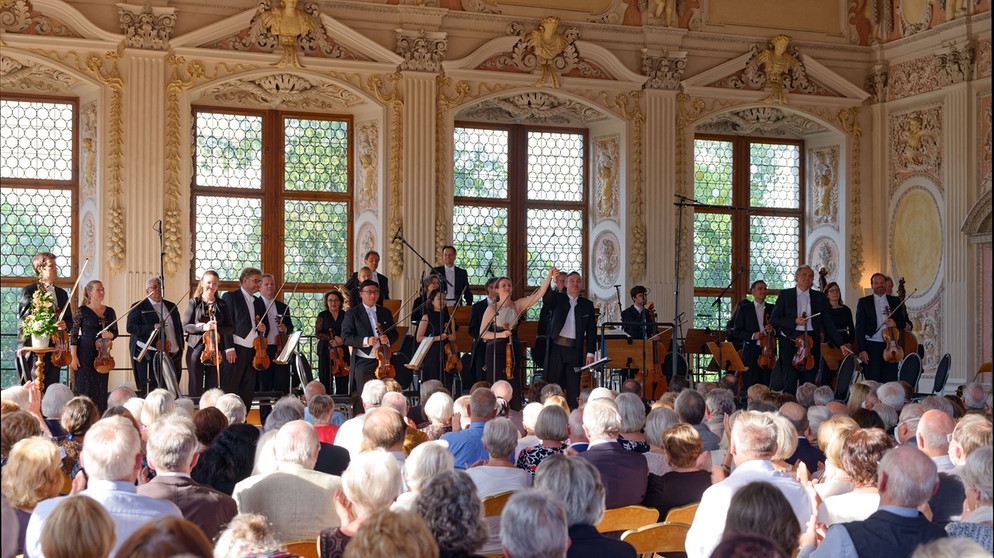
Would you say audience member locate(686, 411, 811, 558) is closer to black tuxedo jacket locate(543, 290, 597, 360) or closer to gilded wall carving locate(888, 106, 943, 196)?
black tuxedo jacket locate(543, 290, 597, 360)

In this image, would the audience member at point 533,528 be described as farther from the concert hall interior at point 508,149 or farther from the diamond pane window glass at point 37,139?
the diamond pane window glass at point 37,139

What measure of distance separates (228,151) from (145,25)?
1.92 m

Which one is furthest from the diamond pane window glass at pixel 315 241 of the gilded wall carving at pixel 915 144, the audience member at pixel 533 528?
the audience member at pixel 533 528

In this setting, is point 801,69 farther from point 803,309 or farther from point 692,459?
point 692,459

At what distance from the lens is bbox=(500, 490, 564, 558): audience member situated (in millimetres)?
3043

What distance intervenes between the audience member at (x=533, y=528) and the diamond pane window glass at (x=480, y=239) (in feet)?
37.8

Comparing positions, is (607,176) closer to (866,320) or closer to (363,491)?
(866,320)

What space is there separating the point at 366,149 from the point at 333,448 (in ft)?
28.4

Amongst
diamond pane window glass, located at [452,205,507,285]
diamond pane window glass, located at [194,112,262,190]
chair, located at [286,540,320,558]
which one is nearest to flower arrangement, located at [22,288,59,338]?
diamond pane window glass, located at [194,112,262,190]

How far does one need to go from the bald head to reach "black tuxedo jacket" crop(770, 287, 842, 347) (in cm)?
710

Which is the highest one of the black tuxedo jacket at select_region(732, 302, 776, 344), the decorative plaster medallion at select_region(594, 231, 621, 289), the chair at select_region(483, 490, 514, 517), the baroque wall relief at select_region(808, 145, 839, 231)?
the baroque wall relief at select_region(808, 145, 839, 231)

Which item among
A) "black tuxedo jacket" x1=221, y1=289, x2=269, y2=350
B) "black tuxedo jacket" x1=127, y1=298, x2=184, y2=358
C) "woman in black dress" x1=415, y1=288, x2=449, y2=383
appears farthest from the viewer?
"woman in black dress" x1=415, y1=288, x2=449, y2=383

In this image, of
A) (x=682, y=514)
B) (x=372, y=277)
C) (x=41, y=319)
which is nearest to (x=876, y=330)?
(x=372, y=277)

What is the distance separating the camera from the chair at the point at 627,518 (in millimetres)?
4438
